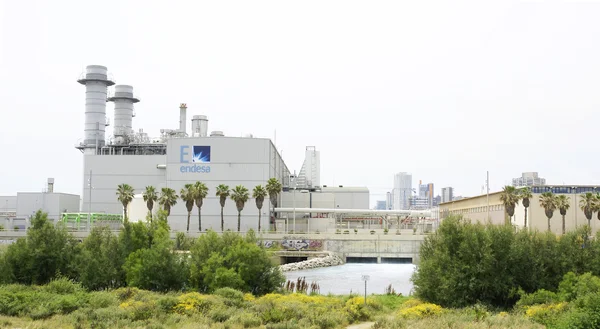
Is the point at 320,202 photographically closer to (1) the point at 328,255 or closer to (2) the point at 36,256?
(1) the point at 328,255

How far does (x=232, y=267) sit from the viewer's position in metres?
33.8

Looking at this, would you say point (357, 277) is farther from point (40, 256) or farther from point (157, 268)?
point (40, 256)

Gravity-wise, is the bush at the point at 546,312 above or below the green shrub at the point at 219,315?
above

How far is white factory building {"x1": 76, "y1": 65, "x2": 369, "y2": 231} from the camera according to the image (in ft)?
299

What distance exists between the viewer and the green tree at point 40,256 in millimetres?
35812

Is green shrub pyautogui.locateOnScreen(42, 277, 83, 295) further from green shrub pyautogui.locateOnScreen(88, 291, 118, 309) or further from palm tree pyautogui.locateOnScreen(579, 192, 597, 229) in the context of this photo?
palm tree pyautogui.locateOnScreen(579, 192, 597, 229)

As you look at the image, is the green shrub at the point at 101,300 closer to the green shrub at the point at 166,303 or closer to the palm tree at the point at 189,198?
the green shrub at the point at 166,303

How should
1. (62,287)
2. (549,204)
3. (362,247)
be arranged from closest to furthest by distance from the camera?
1. (62,287)
2. (362,247)
3. (549,204)

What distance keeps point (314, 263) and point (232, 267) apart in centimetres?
3509

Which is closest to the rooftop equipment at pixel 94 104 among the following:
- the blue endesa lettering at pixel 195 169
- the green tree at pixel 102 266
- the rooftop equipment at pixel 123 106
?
the rooftop equipment at pixel 123 106

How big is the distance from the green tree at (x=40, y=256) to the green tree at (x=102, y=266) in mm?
1001

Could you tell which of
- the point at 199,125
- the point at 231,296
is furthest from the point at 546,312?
the point at 199,125

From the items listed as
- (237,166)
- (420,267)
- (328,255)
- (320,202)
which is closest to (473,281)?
(420,267)

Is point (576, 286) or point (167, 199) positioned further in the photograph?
point (167, 199)
